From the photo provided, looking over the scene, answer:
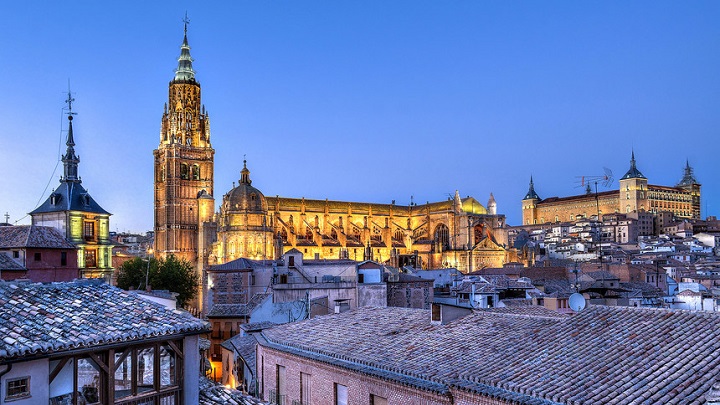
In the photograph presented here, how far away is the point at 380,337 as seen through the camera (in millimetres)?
19141

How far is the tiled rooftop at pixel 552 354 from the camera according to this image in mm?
11602

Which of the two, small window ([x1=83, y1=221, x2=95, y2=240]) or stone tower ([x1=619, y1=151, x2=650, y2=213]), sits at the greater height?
stone tower ([x1=619, y1=151, x2=650, y2=213])

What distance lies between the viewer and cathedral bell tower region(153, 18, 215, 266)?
96.2 m

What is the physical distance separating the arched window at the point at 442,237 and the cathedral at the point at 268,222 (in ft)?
0.58

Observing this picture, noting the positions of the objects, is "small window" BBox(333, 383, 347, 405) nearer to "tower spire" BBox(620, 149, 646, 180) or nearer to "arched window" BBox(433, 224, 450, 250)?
"arched window" BBox(433, 224, 450, 250)

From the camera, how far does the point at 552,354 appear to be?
14.0m

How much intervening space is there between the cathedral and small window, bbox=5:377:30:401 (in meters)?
72.7

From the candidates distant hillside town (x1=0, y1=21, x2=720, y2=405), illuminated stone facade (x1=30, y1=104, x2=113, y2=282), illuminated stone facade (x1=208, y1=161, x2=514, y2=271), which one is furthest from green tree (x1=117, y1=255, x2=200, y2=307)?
illuminated stone facade (x1=208, y1=161, x2=514, y2=271)

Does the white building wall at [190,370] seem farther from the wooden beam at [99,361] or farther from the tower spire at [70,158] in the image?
the tower spire at [70,158]

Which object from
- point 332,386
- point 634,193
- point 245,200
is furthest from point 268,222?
point 634,193

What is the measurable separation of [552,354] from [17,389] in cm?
1018

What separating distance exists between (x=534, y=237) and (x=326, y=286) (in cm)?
15258

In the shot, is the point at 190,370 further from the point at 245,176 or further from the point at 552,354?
the point at 245,176

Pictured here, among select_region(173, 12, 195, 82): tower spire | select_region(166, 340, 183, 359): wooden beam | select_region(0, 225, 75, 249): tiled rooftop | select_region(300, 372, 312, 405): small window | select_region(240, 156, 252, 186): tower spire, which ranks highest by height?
select_region(173, 12, 195, 82): tower spire
